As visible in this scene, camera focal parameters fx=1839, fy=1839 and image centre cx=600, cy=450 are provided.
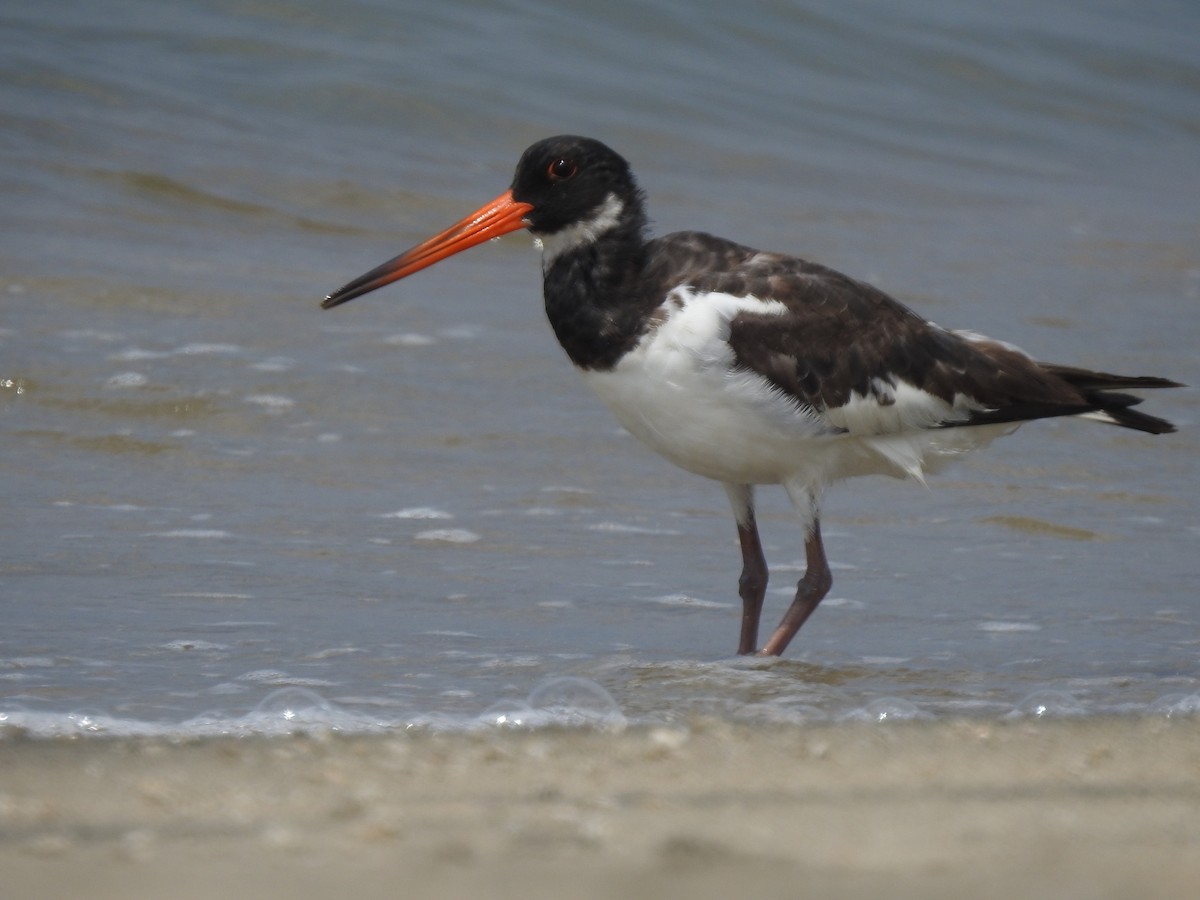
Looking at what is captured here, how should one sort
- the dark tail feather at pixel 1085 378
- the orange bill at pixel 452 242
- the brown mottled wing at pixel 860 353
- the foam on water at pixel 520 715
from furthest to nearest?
the dark tail feather at pixel 1085 378
the orange bill at pixel 452 242
the brown mottled wing at pixel 860 353
the foam on water at pixel 520 715

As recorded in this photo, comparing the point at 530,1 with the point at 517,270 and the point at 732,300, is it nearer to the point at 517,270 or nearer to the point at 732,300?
the point at 517,270

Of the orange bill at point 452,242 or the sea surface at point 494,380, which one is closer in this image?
the sea surface at point 494,380

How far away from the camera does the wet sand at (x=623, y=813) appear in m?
2.74

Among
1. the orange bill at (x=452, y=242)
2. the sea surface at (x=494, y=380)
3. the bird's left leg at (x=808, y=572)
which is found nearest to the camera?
the sea surface at (x=494, y=380)

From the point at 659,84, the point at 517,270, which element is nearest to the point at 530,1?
the point at 659,84

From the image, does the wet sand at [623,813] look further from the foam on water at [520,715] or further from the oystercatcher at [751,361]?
the oystercatcher at [751,361]

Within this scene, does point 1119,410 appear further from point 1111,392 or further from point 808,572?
point 808,572

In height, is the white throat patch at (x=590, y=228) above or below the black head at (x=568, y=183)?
below

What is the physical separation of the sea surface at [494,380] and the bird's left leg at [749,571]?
0.55 ft

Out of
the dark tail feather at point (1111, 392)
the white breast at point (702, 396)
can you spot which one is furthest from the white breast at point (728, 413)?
the dark tail feather at point (1111, 392)

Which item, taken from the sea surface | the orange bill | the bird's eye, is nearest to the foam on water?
the sea surface

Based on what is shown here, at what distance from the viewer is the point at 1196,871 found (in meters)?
2.81

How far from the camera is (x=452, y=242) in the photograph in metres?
5.20

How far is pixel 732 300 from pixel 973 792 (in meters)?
1.67
